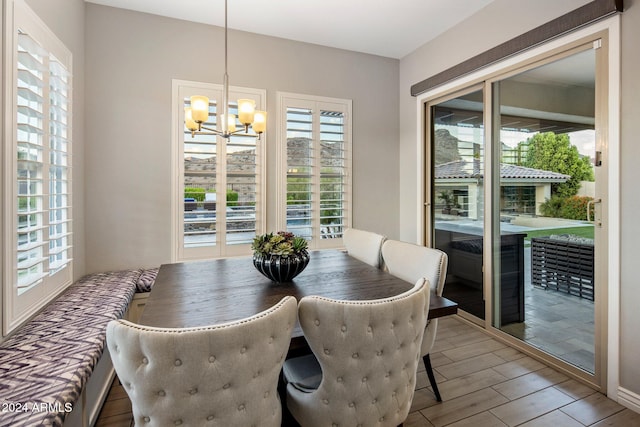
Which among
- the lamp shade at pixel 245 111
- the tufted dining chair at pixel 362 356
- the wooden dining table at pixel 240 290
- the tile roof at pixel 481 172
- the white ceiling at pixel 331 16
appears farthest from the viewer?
the white ceiling at pixel 331 16

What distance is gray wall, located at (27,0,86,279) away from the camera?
2357mm

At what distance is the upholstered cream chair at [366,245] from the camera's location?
248cm

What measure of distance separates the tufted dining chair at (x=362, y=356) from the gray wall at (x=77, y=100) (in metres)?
2.39

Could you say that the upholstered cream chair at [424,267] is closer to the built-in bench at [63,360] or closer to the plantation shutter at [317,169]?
the plantation shutter at [317,169]

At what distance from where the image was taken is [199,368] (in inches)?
36.9

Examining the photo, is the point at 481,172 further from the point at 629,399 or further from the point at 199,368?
the point at 199,368

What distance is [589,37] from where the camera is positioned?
212 cm

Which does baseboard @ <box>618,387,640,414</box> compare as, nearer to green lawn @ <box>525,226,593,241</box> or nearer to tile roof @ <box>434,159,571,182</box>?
green lawn @ <box>525,226,593,241</box>

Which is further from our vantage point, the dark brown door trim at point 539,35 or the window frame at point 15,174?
the dark brown door trim at point 539,35

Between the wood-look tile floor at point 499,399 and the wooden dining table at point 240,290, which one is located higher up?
the wooden dining table at point 240,290

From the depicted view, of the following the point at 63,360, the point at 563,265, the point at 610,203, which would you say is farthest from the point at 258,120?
the point at 563,265

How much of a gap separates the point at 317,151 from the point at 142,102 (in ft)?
5.76

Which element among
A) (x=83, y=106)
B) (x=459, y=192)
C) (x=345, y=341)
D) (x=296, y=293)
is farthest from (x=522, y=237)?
(x=83, y=106)

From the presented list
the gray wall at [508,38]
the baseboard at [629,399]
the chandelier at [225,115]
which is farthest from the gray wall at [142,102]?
the baseboard at [629,399]
